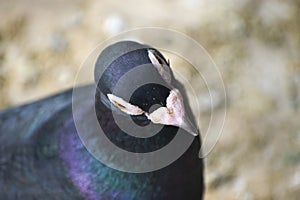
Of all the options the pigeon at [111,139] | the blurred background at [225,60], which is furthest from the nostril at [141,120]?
the blurred background at [225,60]

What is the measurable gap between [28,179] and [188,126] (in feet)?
2.13

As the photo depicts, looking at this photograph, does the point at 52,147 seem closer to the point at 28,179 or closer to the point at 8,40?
the point at 28,179

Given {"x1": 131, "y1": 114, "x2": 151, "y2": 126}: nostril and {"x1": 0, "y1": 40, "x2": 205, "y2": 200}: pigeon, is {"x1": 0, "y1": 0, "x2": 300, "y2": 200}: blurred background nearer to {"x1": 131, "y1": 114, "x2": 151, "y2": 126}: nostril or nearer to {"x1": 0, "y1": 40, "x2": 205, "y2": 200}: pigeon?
{"x1": 0, "y1": 40, "x2": 205, "y2": 200}: pigeon

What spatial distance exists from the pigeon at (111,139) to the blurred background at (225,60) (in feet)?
2.60

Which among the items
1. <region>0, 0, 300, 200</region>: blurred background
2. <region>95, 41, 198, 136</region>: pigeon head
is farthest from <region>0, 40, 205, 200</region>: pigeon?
<region>0, 0, 300, 200</region>: blurred background

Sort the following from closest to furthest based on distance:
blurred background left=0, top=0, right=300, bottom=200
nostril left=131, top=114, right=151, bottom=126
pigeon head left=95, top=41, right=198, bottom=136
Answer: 1. pigeon head left=95, top=41, right=198, bottom=136
2. nostril left=131, top=114, right=151, bottom=126
3. blurred background left=0, top=0, right=300, bottom=200

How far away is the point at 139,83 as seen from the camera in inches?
77.9

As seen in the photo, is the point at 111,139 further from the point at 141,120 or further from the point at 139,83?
the point at 139,83

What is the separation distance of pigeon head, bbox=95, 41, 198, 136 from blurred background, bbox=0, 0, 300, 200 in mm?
1306

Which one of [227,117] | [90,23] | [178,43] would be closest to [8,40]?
[90,23]

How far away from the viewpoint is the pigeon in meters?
2.00

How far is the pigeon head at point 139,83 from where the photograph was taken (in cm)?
198

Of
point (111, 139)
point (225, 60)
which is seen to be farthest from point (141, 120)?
point (225, 60)

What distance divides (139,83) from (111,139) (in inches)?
14.4
